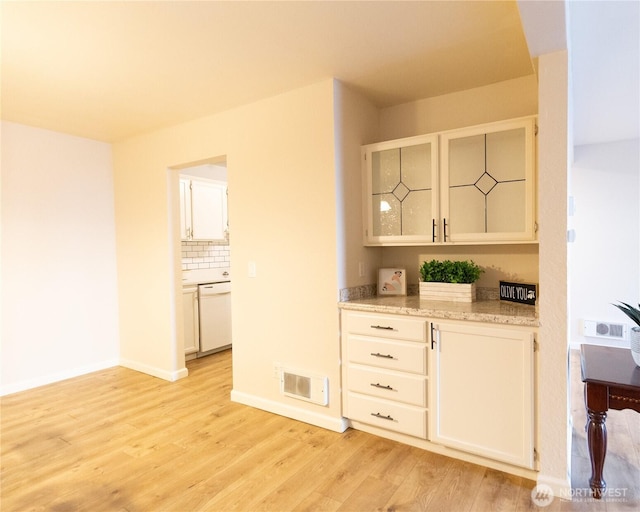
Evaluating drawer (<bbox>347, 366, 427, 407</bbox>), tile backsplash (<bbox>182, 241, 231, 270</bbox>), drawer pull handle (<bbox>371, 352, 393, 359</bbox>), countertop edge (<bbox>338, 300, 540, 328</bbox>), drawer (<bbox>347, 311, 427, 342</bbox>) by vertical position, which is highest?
tile backsplash (<bbox>182, 241, 231, 270</bbox>)

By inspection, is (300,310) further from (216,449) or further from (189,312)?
(189,312)

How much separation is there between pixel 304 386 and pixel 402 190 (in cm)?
162

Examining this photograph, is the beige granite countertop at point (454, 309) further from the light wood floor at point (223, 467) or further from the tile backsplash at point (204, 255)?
the tile backsplash at point (204, 255)

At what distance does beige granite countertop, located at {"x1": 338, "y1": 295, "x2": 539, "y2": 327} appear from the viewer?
2.17m

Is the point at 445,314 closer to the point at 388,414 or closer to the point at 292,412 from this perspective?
the point at 388,414

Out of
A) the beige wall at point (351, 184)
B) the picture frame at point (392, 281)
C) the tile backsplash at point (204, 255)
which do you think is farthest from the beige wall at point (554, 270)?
the tile backsplash at point (204, 255)

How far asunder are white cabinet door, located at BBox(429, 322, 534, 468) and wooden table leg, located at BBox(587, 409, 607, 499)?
273mm

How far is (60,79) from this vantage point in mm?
2721

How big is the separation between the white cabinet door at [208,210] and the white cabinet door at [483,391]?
3.33 m

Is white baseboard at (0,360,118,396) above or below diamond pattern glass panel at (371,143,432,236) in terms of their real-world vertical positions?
below

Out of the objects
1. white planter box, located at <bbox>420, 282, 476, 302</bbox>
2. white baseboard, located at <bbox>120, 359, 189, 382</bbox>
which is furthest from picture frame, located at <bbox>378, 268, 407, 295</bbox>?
white baseboard, located at <bbox>120, 359, 189, 382</bbox>

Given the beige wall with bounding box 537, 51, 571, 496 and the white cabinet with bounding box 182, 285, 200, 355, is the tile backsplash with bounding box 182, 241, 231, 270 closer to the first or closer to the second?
the white cabinet with bounding box 182, 285, 200, 355

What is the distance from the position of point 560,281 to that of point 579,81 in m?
1.81

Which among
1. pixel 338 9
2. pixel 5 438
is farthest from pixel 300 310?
pixel 5 438
